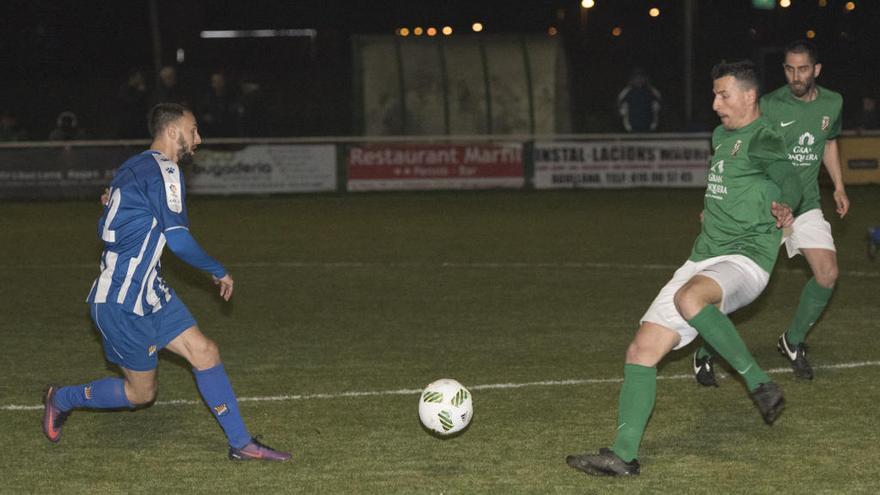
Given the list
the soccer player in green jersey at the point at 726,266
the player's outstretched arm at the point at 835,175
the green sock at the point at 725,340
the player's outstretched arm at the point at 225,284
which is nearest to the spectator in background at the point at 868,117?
the player's outstretched arm at the point at 835,175

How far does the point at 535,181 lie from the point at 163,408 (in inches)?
583

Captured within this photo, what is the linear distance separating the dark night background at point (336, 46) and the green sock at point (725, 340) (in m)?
19.7

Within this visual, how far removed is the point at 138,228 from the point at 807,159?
435 cm

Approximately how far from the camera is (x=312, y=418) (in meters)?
7.00

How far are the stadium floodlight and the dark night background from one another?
0.23 metres

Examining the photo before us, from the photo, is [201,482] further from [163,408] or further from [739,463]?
[739,463]

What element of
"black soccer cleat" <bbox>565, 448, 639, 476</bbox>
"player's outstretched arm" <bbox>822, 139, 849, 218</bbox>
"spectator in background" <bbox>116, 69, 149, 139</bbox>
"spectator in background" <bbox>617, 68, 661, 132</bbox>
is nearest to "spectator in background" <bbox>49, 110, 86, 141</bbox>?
"spectator in background" <bbox>116, 69, 149, 139</bbox>

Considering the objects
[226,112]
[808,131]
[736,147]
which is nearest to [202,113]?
[226,112]

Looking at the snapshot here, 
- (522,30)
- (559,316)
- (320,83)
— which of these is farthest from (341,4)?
(559,316)

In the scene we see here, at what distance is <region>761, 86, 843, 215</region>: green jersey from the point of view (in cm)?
805

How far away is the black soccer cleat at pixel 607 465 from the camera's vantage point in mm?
5727

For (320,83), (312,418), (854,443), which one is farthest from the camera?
(320,83)

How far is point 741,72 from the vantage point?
5988 mm

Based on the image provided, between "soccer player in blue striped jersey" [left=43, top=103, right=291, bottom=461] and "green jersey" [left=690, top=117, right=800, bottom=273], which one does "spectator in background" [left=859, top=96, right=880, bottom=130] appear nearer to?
"green jersey" [left=690, top=117, right=800, bottom=273]
